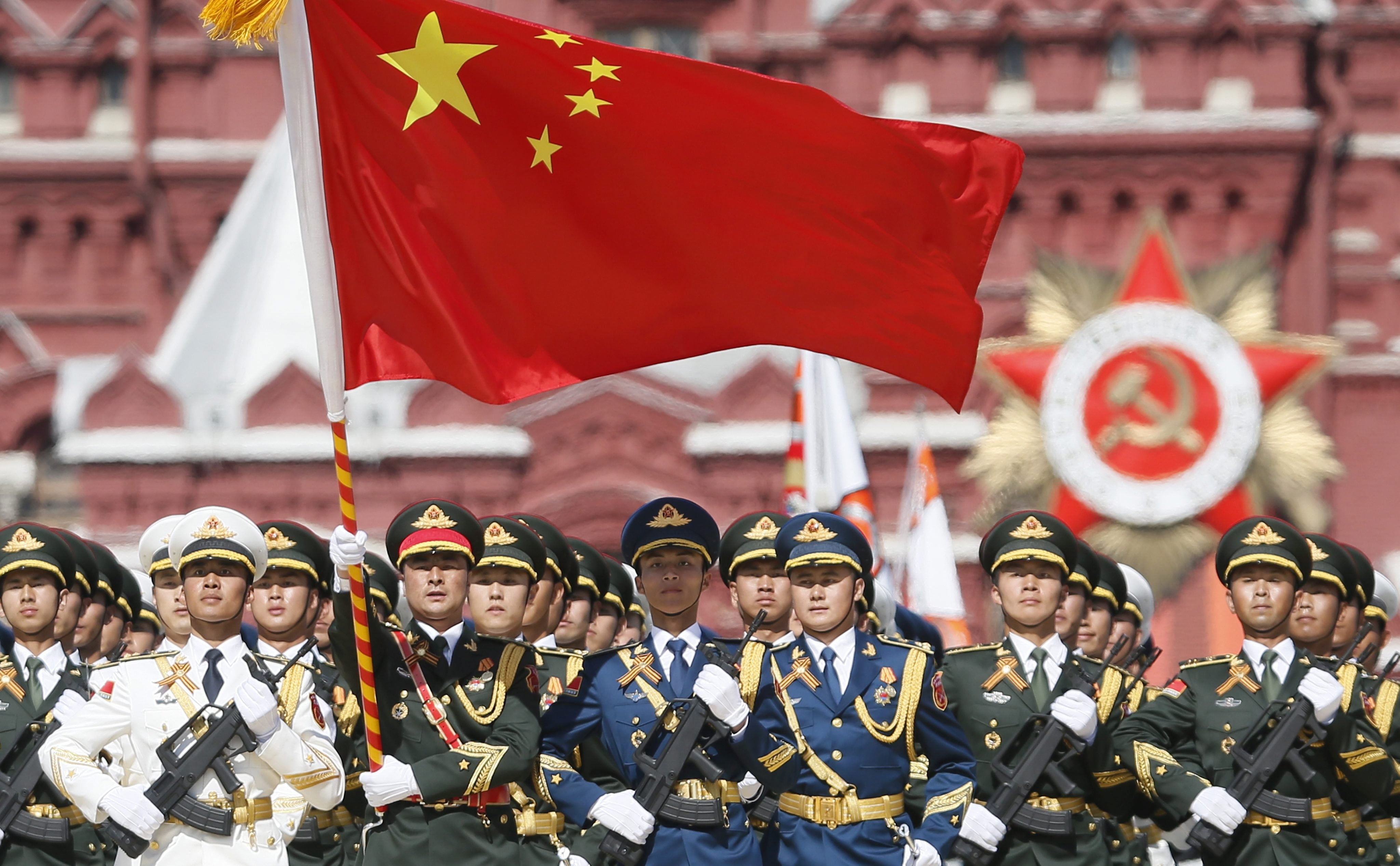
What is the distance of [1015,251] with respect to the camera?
1706cm

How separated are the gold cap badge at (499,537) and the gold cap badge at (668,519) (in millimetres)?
453

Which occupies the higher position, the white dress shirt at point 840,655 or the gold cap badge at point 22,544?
the gold cap badge at point 22,544

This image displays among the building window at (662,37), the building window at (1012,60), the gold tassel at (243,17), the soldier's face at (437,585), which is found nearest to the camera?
the gold tassel at (243,17)

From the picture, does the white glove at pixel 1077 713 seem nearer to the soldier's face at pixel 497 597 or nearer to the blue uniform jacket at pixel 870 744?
the blue uniform jacket at pixel 870 744

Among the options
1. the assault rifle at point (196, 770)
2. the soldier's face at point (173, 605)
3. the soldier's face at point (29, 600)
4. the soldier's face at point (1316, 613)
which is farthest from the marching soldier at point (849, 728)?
the soldier's face at point (29, 600)

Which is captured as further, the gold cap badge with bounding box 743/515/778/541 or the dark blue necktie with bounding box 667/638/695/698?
the gold cap badge with bounding box 743/515/778/541

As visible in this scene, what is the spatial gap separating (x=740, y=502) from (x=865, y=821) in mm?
10513

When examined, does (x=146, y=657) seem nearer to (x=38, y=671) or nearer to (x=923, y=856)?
(x=38, y=671)

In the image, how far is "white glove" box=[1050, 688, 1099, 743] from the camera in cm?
604

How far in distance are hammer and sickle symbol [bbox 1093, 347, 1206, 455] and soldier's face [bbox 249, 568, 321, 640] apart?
429 inches

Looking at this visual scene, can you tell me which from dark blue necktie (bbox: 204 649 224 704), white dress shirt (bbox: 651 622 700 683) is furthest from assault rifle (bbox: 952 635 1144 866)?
dark blue necktie (bbox: 204 649 224 704)

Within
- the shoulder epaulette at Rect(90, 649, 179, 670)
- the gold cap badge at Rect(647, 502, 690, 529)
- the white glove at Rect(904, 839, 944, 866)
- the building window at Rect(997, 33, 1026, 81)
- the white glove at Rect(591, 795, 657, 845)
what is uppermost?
the building window at Rect(997, 33, 1026, 81)

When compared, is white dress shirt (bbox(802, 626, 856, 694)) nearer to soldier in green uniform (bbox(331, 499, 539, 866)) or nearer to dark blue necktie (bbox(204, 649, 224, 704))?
soldier in green uniform (bbox(331, 499, 539, 866))

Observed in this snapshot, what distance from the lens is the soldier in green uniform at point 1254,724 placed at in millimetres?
6273
